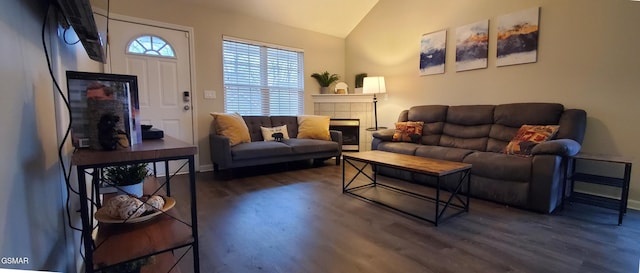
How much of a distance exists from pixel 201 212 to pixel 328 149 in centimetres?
229

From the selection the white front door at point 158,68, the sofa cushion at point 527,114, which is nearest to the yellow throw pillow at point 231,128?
the white front door at point 158,68

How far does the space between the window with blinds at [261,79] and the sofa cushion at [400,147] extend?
1.96 metres

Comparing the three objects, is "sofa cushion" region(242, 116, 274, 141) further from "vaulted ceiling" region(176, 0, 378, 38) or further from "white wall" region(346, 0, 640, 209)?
"white wall" region(346, 0, 640, 209)

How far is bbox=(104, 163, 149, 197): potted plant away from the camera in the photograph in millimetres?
1404

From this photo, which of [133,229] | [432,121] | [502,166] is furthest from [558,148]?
[133,229]

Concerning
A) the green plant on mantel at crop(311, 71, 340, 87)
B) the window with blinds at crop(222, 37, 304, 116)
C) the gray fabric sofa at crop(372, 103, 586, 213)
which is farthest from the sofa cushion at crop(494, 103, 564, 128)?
the window with blinds at crop(222, 37, 304, 116)

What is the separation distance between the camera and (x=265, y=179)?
3.65m

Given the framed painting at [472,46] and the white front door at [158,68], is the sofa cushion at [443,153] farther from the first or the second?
the white front door at [158,68]

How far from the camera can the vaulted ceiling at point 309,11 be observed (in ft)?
13.8

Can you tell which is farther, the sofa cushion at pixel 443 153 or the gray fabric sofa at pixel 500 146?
the sofa cushion at pixel 443 153

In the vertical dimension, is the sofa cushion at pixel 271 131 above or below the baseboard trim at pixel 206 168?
above

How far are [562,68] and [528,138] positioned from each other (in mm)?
892

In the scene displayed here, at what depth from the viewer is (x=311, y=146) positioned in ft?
13.7

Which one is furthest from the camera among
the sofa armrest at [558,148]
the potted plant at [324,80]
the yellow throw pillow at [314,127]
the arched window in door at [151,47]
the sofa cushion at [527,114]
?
the potted plant at [324,80]
